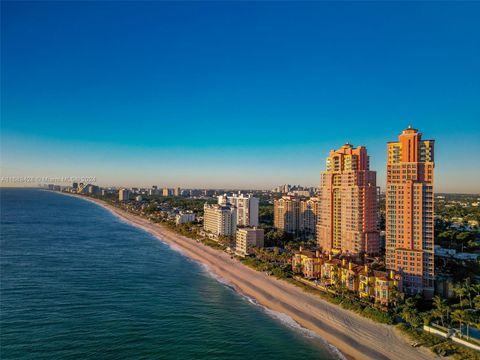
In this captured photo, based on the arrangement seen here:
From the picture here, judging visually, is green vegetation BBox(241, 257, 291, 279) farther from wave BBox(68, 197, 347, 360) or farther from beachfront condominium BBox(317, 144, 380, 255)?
beachfront condominium BBox(317, 144, 380, 255)

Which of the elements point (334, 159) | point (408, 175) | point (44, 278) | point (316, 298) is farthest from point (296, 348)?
point (334, 159)

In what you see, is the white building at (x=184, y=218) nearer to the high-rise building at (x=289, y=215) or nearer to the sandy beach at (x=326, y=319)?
the high-rise building at (x=289, y=215)

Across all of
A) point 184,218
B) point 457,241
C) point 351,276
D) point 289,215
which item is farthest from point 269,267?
point 184,218

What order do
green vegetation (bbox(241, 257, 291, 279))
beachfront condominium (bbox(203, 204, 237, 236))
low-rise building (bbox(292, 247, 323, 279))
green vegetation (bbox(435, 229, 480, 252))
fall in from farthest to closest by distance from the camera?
1. beachfront condominium (bbox(203, 204, 237, 236))
2. green vegetation (bbox(435, 229, 480, 252))
3. green vegetation (bbox(241, 257, 291, 279))
4. low-rise building (bbox(292, 247, 323, 279))

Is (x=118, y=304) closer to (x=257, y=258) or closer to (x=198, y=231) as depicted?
(x=257, y=258)

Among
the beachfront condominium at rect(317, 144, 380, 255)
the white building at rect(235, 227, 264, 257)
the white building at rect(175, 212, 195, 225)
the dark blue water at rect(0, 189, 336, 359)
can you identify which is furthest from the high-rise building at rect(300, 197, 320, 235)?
the white building at rect(175, 212, 195, 225)

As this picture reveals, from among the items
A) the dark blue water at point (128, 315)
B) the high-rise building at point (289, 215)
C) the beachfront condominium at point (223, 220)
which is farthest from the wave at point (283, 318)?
the high-rise building at point (289, 215)

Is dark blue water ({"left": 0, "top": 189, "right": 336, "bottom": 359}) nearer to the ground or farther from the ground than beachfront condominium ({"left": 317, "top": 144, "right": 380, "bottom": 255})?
nearer to the ground
